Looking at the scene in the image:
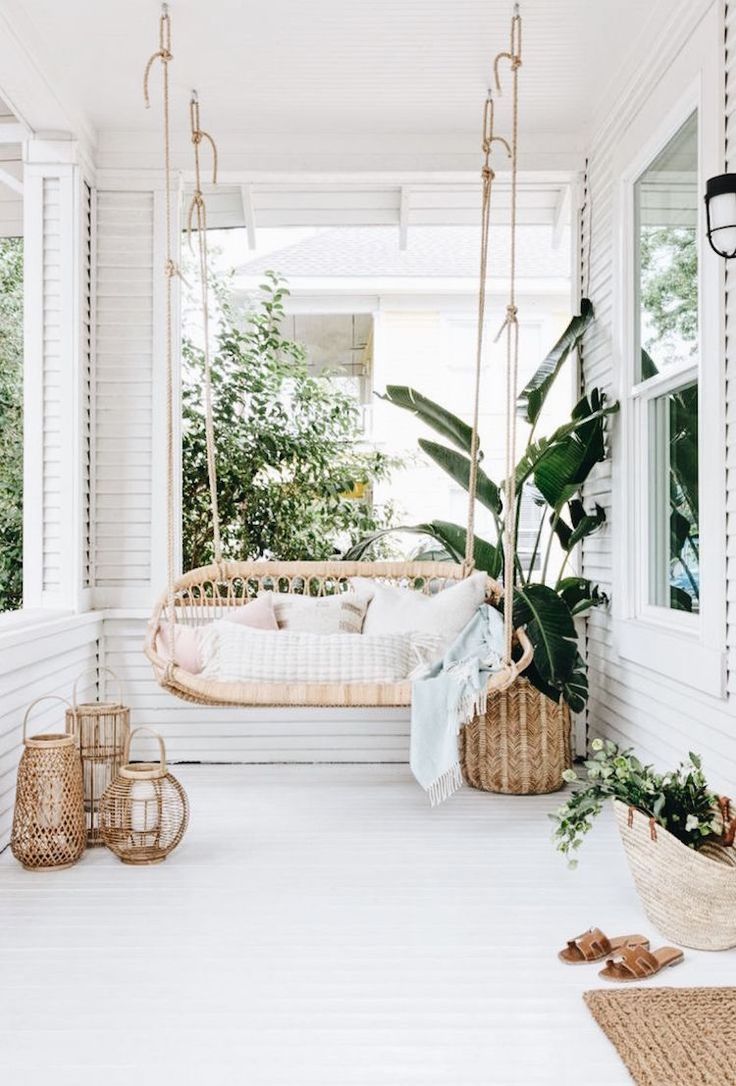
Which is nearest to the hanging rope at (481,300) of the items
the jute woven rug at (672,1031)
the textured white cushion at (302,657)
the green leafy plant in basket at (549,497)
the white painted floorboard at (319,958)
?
the green leafy plant in basket at (549,497)

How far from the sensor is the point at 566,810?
2688 millimetres

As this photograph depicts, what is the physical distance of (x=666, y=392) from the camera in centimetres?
363

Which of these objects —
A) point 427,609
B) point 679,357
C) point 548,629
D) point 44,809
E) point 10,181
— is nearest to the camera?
point 44,809

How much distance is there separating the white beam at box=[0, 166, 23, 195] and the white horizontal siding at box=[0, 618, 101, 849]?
6.52 ft

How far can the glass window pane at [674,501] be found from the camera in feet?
11.0

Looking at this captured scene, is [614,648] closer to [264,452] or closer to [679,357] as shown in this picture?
[679,357]

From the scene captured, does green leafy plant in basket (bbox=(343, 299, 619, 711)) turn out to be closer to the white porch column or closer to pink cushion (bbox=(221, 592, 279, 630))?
pink cushion (bbox=(221, 592, 279, 630))

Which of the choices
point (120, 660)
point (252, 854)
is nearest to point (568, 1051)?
point (252, 854)

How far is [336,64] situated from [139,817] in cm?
294

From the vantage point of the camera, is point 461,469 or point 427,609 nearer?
point 427,609

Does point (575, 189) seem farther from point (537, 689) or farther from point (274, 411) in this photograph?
point (537, 689)

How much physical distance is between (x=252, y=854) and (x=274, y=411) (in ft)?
9.50

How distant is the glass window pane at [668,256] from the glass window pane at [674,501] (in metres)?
0.17

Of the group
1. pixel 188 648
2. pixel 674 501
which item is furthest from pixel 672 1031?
pixel 188 648
